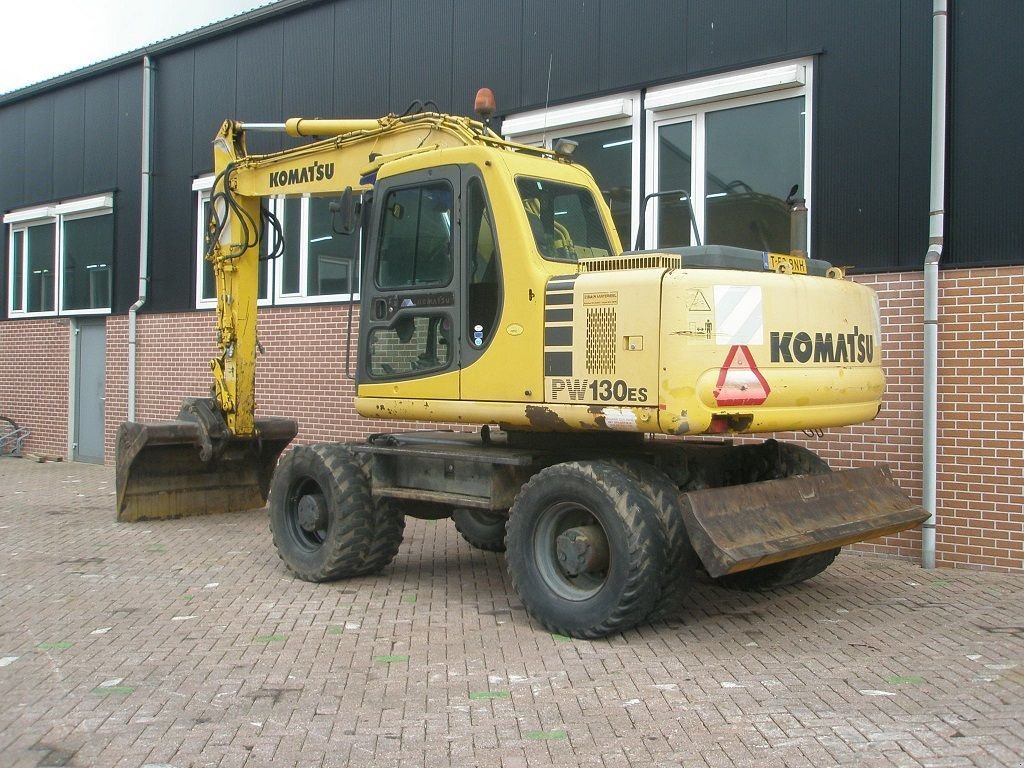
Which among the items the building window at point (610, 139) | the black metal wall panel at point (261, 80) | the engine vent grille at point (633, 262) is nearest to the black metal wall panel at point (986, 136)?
the building window at point (610, 139)

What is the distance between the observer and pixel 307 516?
25.6 ft

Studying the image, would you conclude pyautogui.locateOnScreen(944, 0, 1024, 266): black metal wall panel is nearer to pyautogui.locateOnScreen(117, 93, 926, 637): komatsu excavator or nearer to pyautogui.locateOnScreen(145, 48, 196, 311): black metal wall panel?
pyautogui.locateOnScreen(117, 93, 926, 637): komatsu excavator

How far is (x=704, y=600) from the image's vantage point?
279 inches

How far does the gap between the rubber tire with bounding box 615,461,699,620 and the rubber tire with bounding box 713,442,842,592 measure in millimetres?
1157

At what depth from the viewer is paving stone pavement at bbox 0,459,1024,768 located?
14.4ft

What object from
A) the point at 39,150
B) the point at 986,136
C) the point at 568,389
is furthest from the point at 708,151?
the point at 39,150

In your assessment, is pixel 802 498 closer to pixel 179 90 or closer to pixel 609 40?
pixel 609 40

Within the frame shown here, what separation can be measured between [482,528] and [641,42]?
5.10m

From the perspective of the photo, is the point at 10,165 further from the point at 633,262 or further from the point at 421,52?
the point at 633,262

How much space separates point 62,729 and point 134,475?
571 centimetres

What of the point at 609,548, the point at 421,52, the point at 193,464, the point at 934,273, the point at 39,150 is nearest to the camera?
the point at 609,548

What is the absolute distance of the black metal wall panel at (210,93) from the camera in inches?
566

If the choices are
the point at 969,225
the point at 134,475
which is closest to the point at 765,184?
the point at 969,225

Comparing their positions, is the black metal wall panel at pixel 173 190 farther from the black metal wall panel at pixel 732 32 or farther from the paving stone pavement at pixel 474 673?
the black metal wall panel at pixel 732 32
